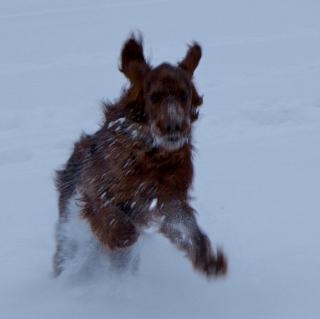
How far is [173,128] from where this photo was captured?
332 cm

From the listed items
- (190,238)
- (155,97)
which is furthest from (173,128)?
(190,238)

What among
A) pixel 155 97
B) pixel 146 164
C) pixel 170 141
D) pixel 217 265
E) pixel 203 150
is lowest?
pixel 203 150

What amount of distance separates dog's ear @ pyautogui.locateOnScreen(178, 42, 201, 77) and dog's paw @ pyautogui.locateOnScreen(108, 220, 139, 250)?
2.96ft

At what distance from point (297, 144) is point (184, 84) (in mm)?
2793

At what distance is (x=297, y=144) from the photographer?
19.8 ft

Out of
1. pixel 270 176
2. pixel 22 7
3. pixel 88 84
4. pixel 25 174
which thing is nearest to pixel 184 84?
pixel 270 176

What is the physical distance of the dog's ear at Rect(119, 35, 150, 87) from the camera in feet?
11.9

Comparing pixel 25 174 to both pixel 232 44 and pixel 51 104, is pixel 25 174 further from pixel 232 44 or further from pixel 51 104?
pixel 232 44

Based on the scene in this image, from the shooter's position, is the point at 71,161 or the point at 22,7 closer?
the point at 71,161

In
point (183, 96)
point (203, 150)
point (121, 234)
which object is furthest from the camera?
point (203, 150)

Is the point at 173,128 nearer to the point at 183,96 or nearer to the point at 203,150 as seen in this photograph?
the point at 183,96

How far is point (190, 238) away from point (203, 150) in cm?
229

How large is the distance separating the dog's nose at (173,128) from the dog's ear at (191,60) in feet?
1.71

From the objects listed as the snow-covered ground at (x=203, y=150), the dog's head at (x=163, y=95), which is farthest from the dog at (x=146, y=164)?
the snow-covered ground at (x=203, y=150)
